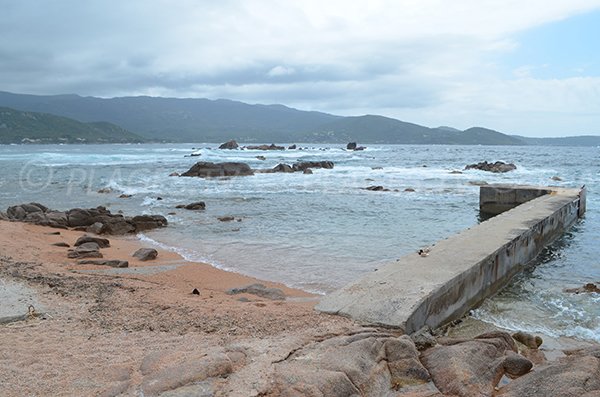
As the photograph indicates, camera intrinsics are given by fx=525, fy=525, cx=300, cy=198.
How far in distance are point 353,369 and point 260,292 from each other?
132 inches

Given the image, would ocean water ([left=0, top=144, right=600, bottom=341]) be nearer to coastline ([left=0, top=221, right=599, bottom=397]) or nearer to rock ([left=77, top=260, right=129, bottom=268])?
coastline ([left=0, top=221, right=599, bottom=397])

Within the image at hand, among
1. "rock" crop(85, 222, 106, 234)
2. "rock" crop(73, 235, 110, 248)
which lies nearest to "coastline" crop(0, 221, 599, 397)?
"rock" crop(73, 235, 110, 248)

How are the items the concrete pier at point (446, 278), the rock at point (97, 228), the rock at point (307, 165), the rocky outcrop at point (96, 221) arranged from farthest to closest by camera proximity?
1. the rock at point (307, 165)
2. the rocky outcrop at point (96, 221)
3. the rock at point (97, 228)
4. the concrete pier at point (446, 278)

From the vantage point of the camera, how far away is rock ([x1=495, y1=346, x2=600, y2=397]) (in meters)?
4.18

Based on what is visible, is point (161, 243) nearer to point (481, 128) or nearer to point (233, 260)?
point (233, 260)

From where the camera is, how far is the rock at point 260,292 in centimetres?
757

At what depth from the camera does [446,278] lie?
7.13 metres

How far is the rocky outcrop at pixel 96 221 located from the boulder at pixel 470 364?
11.3 metres

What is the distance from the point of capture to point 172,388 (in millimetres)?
4012

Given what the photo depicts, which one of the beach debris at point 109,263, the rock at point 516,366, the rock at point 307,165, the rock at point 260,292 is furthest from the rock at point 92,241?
the rock at point 307,165

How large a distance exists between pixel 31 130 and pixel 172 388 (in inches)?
6805

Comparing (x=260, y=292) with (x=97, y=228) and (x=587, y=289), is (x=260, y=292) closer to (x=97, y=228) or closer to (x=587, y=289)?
(x=587, y=289)

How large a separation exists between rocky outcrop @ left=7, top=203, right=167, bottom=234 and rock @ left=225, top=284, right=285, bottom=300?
25.6 feet

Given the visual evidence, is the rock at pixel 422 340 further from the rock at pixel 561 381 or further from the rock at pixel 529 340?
the rock at pixel 529 340
